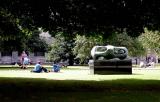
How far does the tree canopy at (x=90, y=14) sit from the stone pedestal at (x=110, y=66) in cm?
982

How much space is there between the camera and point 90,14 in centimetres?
2198

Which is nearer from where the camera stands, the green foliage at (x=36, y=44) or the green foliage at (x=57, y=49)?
the green foliage at (x=57, y=49)

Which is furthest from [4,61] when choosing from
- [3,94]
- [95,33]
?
[3,94]

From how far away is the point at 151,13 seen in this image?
22094 millimetres

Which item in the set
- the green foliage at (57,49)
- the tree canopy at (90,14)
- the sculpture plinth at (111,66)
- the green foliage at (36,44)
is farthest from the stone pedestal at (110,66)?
the green foliage at (36,44)

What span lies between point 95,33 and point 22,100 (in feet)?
37.3

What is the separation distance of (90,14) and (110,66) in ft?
43.2

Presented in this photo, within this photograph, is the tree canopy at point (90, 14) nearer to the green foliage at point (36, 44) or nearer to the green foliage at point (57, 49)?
the green foliage at point (57, 49)

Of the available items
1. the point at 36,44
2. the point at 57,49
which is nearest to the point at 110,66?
the point at 57,49

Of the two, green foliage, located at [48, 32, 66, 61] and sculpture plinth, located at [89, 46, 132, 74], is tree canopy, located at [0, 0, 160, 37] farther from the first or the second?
green foliage, located at [48, 32, 66, 61]

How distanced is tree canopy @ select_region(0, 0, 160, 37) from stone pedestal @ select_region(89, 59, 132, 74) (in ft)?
32.2

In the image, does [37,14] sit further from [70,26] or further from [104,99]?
[104,99]

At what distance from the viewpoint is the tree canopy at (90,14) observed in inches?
854

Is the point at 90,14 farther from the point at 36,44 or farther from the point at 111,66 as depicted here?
the point at 36,44
